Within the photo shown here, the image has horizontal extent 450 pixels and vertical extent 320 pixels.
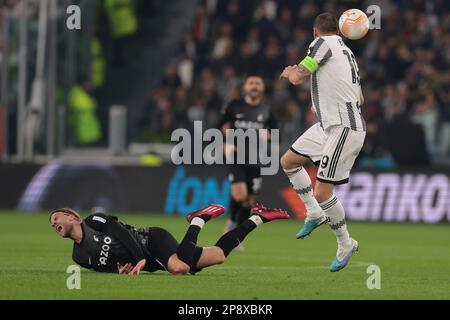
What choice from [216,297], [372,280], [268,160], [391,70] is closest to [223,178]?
[268,160]

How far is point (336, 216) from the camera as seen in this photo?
12.5m

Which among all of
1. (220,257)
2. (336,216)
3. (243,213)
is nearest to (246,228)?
(220,257)

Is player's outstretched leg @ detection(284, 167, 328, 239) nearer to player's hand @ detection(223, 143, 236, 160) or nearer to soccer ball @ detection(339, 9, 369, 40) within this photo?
soccer ball @ detection(339, 9, 369, 40)

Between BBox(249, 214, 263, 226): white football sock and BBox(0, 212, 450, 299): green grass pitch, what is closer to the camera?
BBox(0, 212, 450, 299): green grass pitch

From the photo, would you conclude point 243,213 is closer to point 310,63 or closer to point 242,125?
point 242,125

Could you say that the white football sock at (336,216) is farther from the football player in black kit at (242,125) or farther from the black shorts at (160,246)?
the football player in black kit at (242,125)

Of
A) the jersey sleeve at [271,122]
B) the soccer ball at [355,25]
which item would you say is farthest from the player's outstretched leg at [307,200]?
the jersey sleeve at [271,122]

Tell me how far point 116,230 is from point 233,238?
1226 mm

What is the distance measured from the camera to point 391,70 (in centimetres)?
2584

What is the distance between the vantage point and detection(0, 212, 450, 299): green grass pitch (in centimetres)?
1082

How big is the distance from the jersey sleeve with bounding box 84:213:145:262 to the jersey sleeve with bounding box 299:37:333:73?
7.79 ft

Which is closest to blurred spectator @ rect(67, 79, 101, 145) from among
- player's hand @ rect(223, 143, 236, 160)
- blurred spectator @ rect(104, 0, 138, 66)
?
blurred spectator @ rect(104, 0, 138, 66)
